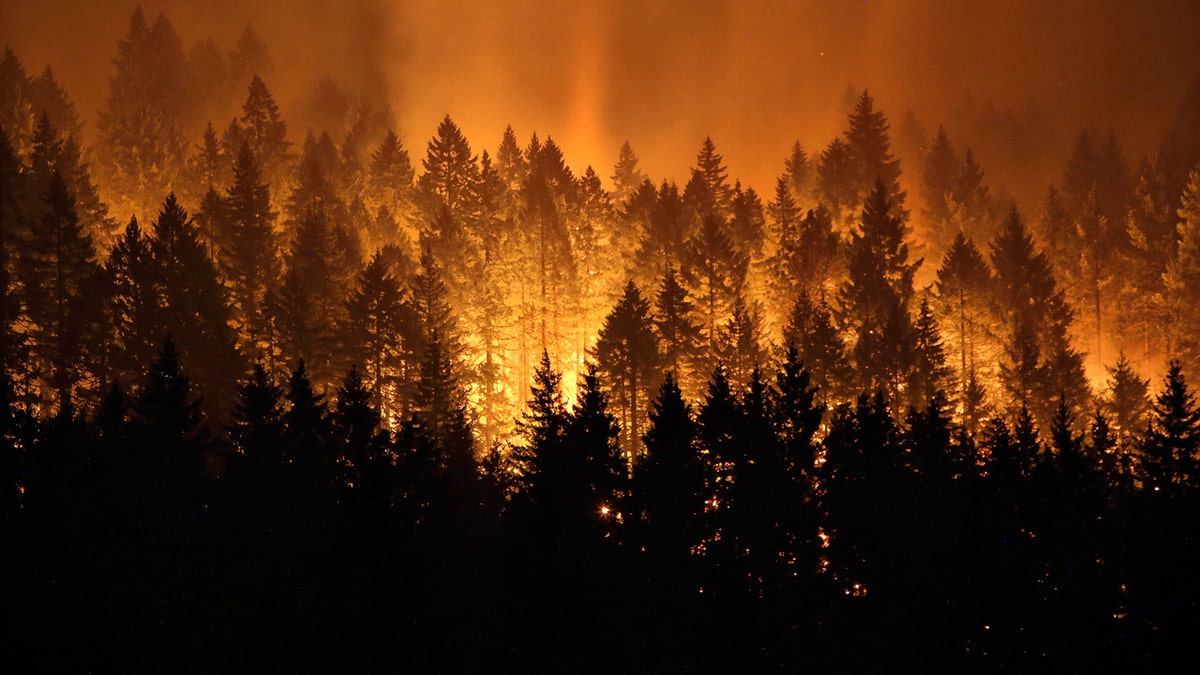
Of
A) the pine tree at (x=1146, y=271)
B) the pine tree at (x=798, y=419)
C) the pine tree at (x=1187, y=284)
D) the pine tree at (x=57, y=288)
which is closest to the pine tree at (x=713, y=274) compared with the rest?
the pine tree at (x=798, y=419)

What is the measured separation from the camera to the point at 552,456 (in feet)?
112

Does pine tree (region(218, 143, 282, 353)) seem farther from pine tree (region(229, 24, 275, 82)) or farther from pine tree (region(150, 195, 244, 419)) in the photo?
pine tree (region(229, 24, 275, 82))

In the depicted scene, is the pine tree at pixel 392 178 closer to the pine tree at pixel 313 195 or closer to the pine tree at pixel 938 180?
the pine tree at pixel 313 195

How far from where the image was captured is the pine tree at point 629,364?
4997cm

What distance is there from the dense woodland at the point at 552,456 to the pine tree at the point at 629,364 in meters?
0.17

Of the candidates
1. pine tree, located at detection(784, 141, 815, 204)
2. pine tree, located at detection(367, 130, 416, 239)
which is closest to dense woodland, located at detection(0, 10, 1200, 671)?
pine tree, located at detection(367, 130, 416, 239)

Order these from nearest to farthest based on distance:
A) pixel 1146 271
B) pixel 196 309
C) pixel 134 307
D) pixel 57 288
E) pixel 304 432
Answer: pixel 304 432 < pixel 134 307 < pixel 57 288 < pixel 196 309 < pixel 1146 271

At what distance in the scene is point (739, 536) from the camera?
34.3 m

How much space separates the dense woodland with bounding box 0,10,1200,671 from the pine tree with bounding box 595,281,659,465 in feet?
0.57

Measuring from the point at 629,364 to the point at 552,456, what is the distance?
54.6 feet

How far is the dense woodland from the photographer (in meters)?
30.8

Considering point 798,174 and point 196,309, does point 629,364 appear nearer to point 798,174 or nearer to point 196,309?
point 196,309

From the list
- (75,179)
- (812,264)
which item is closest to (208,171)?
(75,179)

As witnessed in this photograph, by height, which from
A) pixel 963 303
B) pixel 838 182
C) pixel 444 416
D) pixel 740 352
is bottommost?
pixel 444 416
